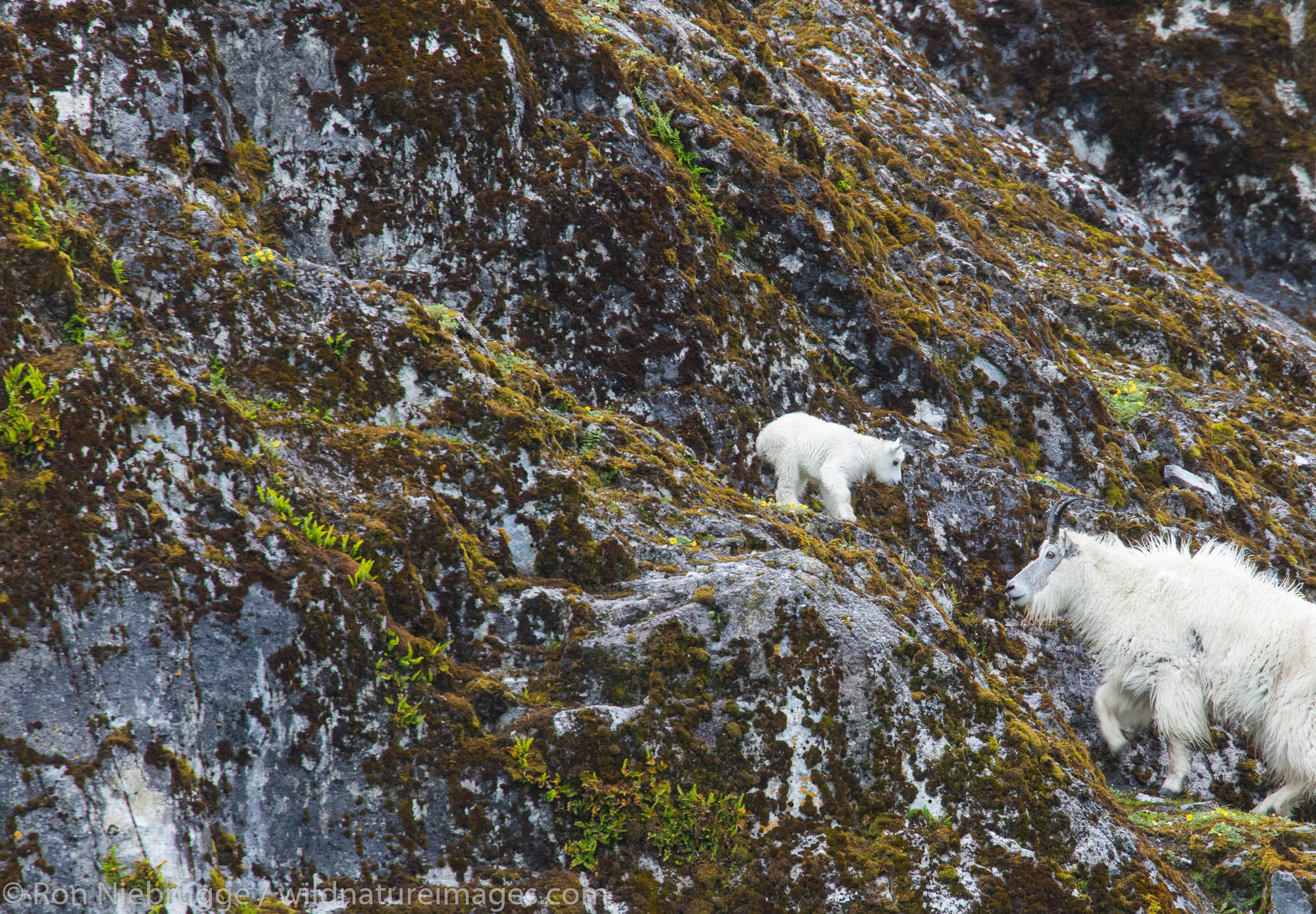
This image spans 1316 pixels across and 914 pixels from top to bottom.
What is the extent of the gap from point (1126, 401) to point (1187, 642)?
9.22 meters

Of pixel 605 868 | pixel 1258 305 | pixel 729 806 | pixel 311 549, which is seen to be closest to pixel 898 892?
pixel 729 806

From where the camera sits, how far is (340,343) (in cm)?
849

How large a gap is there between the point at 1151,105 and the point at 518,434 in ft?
113

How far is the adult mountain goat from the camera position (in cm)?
891

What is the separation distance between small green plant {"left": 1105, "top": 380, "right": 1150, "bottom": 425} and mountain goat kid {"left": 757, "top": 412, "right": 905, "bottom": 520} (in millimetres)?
7281

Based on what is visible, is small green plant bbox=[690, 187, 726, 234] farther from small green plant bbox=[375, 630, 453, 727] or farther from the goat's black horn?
small green plant bbox=[375, 630, 453, 727]

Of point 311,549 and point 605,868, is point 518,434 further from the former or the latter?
point 605,868

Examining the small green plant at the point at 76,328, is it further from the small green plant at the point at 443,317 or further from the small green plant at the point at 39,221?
the small green plant at the point at 443,317

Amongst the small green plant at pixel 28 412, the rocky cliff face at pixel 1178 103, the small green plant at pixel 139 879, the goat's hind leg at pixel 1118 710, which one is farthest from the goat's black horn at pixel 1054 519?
the rocky cliff face at pixel 1178 103

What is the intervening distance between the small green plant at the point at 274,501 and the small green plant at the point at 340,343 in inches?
90.5

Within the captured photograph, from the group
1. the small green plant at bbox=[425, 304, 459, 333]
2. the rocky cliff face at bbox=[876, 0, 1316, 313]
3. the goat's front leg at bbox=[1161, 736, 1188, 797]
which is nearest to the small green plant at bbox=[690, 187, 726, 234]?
the small green plant at bbox=[425, 304, 459, 333]

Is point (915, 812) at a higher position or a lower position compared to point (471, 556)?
lower

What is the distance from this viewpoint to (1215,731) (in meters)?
10.4

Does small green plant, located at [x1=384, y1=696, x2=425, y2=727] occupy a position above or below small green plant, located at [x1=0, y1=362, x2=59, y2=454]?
below
